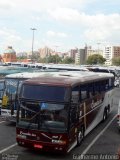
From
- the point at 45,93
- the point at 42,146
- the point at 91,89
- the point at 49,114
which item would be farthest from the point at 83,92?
the point at 42,146

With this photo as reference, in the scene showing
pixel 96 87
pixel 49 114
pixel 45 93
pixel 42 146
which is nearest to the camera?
pixel 49 114

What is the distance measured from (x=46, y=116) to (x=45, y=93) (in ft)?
3.08

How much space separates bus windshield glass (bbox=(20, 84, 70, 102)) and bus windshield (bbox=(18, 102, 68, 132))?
0.24 metres

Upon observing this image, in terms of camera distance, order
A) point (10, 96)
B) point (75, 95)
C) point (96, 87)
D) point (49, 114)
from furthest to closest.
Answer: point (10, 96) < point (96, 87) < point (75, 95) < point (49, 114)

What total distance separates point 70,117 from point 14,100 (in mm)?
6685

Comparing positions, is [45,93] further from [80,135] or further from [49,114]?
[80,135]

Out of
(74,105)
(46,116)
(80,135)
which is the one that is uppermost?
(74,105)

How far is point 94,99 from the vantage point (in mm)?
18703

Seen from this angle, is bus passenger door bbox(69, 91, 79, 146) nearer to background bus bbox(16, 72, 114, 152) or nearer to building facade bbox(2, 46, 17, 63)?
background bus bbox(16, 72, 114, 152)

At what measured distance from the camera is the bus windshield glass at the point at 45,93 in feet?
44.1

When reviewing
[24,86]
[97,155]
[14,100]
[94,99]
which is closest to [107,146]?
[97,155]

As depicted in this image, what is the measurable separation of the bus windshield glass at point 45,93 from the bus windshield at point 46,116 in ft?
0.80

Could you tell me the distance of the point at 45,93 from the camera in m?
13.6

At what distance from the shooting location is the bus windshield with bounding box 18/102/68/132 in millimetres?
13203
